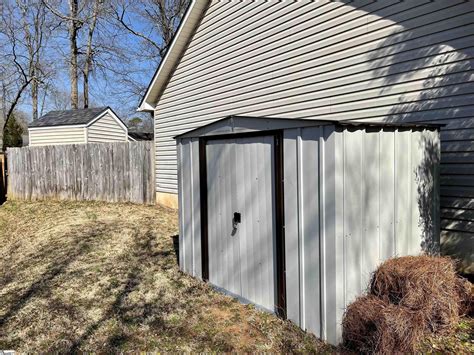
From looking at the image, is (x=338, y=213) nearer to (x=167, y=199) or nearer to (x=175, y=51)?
(x=175, y=51)

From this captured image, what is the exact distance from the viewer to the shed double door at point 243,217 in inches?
157

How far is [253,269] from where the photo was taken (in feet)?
14.0

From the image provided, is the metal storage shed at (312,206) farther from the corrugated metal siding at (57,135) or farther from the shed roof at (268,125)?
the corrugated metal siding at (57,135)

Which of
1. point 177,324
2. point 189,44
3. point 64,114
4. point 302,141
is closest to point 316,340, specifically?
point 177,324

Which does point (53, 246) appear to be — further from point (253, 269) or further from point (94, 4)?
point (94, 4)

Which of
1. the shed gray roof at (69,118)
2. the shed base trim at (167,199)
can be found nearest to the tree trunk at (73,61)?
the shed gray roof at (69,118)

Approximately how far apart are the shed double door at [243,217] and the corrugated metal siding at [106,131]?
14.3m

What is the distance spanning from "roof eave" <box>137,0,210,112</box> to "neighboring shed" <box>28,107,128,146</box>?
709 centimetres

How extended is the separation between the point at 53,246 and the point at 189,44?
20.2 ft

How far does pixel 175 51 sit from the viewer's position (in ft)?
33.0

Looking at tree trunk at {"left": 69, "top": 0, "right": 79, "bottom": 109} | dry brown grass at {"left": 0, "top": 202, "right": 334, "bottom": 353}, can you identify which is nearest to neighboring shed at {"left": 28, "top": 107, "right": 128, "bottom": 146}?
tree trunk at {"left": 69, "top": 0, "right": 79, "bottom": 109}

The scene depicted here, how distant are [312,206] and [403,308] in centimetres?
117

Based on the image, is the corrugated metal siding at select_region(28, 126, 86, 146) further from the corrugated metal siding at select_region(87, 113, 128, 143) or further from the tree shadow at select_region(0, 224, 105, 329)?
the tree shadow at select_region(0, 224, 105, 329)

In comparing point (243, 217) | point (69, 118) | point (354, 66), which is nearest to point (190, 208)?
point (243, 217)
